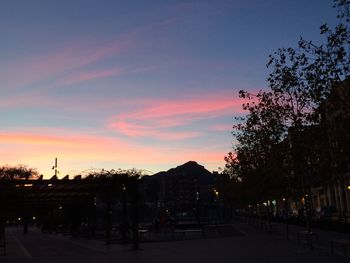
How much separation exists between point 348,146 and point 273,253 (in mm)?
7673

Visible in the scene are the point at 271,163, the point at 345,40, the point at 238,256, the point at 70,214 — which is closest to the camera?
the point at 345,40

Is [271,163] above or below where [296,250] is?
above

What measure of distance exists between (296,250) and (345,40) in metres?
11.9

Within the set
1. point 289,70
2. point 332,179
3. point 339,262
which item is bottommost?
point 339,262

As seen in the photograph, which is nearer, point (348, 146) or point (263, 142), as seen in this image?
point (348, 146)

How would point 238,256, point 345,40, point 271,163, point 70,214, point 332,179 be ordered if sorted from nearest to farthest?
point 345,40, point 238,256, point 332,179, point 271,163, point 70,214

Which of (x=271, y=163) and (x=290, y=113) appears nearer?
(x=290, y=113)

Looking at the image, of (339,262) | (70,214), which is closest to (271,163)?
(339,262)

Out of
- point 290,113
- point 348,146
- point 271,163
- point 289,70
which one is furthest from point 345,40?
point 271,163

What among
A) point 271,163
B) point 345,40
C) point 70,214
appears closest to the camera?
point 345,40

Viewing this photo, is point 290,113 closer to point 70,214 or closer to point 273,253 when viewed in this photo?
point 273,253

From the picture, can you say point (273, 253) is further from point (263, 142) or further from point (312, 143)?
point (263, 142)

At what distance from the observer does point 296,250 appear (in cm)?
2598

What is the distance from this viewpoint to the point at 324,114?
79.8 feet
